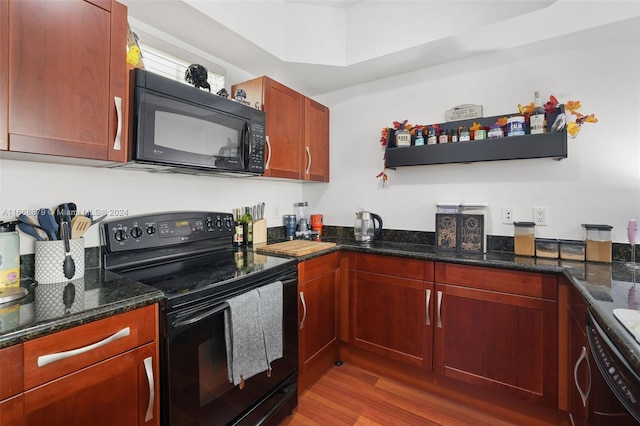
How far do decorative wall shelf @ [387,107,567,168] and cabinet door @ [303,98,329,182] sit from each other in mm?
613

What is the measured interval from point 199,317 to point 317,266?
34.6 inches

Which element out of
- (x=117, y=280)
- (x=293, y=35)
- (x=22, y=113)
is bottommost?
(x=117, y=280)

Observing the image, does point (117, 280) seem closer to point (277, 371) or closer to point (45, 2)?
point (277, 371)

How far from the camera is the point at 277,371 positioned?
4.95 ft

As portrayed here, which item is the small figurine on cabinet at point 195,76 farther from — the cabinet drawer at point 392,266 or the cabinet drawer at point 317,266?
the cabinet drawer at point 392,266

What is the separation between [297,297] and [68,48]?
148 centimetres

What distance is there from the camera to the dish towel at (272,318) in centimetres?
136

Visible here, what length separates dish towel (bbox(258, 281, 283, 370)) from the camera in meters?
1.36

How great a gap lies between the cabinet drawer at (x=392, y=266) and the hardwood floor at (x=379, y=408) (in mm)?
751

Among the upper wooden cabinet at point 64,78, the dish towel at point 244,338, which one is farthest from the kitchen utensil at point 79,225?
the dish towel at point 244,338

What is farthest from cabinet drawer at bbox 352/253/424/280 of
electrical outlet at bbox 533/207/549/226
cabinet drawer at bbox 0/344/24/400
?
cabinet drawer at bbox 0/344/24/400

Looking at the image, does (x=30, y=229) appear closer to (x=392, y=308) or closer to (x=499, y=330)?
(x=392, y=308)

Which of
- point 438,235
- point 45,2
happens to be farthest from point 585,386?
point 45,2

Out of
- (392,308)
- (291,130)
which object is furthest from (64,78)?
(392,308)
